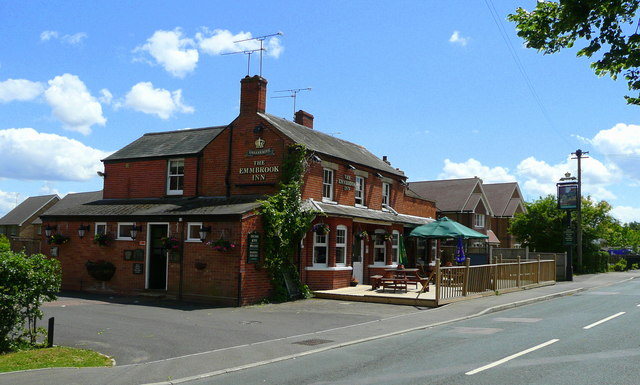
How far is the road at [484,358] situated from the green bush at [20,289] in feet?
13.6

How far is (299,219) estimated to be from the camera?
19281 mm

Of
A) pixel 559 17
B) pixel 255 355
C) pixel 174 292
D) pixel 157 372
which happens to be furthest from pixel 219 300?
pixel 559 17

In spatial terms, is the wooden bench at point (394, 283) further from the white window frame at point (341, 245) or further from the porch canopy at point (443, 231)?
the porch canopy at point (443, 231)

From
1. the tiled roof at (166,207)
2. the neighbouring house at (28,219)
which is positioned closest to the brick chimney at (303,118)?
the tiled roof at (166,207)

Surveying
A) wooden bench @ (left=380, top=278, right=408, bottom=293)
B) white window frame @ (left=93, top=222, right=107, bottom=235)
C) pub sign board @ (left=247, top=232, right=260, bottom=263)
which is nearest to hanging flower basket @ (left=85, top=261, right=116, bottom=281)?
white window frame @ (left=93, top=222, right=107, bottom=235)

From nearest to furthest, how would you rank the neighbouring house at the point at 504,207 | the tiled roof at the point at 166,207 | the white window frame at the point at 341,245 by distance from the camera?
1. the tiled roof at the point at 166,207
2. the white window frame at the point at 341,245
3. the neighbouring house at the point at 504,207

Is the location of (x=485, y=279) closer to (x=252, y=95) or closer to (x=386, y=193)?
(x=386, y=193)

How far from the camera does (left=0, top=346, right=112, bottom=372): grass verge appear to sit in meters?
8.75

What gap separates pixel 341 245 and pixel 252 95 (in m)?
7.11

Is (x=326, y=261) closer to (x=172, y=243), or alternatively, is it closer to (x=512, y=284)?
(x=172, y=243)

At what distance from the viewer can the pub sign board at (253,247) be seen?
1802cm

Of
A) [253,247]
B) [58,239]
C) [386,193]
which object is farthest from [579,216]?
[58,239]

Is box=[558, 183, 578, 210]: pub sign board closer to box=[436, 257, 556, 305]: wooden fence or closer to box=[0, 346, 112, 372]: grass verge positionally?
box=[436, 257, 556, 305]: wooden fence

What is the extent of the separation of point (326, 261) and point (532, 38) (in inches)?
531
